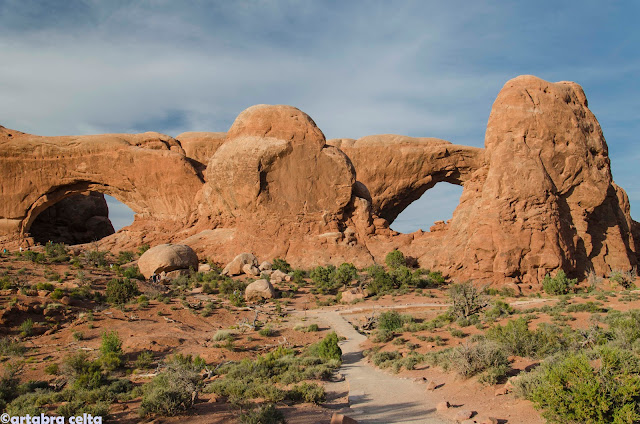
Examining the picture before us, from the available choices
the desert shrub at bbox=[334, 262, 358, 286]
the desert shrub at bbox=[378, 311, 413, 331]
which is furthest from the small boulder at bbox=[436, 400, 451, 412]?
the desert shrub at bbox=[334, 262, 358, 286]

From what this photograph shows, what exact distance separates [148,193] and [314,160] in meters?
12.6

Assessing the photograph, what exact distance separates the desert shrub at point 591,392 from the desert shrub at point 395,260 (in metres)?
20.8

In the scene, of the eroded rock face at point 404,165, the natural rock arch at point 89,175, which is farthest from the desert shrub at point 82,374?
the eroded rock face at point 404,165

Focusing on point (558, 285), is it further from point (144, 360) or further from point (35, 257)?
point (35, 257)

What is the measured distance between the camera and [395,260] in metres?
28.5

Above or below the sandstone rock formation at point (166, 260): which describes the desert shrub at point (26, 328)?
below

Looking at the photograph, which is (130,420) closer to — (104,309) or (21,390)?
(21,390)

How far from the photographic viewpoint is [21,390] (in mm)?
10188

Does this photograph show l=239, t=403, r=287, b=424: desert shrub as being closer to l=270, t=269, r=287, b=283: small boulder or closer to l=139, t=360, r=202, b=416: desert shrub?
l=139, t=360, r=202, b=416: desert shrub

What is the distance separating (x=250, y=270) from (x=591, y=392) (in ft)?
72.1

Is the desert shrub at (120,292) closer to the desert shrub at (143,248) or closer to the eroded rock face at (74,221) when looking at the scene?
the desert shrub at (143,248)

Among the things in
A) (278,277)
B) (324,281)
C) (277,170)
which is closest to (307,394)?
(324,281)

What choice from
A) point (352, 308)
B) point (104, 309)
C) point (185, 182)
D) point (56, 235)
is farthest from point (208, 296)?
point (56, 235)

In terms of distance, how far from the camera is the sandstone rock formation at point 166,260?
25.9 metres
